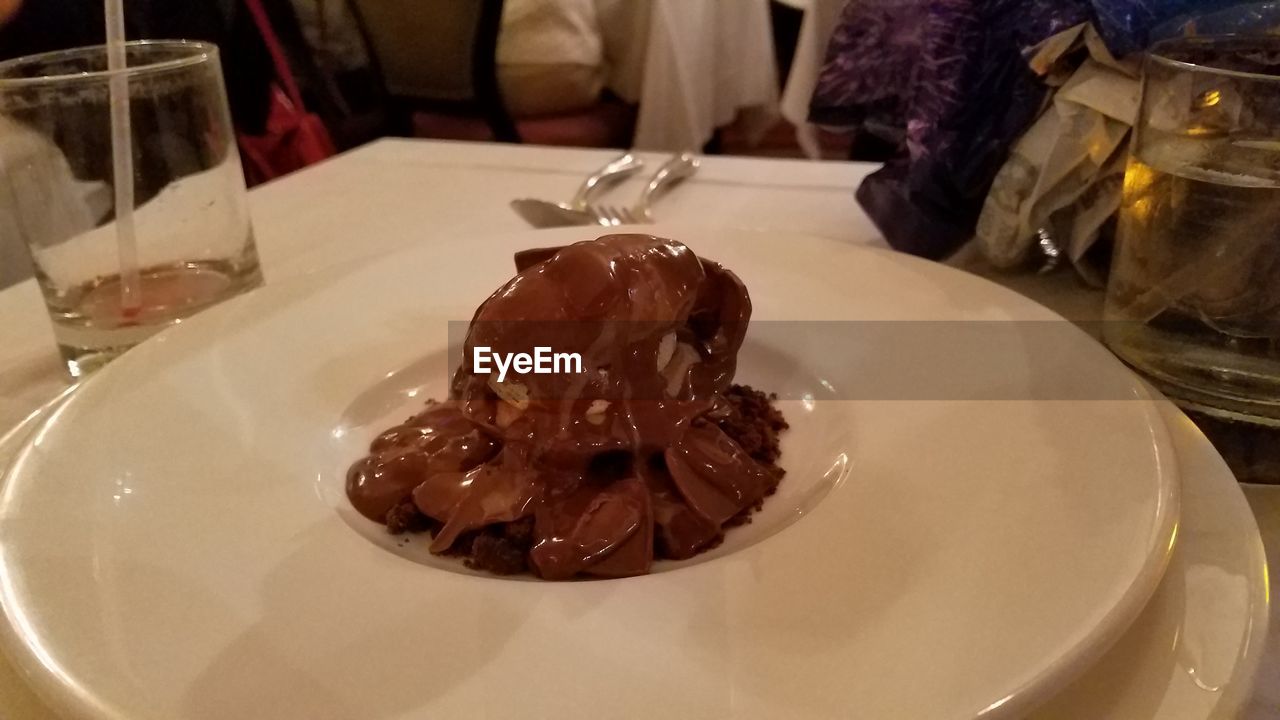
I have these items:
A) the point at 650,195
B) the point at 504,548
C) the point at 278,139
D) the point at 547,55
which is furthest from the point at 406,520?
the point at 547,55

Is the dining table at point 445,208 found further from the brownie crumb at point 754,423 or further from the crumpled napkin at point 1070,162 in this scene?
the brownie crumb at point 754,423

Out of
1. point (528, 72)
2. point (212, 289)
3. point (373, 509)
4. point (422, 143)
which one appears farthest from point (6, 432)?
point (528, 72)

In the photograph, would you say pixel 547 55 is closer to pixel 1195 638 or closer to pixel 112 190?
pixel 112 190

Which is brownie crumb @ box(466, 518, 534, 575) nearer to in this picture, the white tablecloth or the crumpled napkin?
the crumpled napkin

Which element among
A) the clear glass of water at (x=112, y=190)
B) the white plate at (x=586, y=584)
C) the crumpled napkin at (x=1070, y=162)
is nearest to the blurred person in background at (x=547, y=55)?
the clear glass of water at (x=112, y=190)

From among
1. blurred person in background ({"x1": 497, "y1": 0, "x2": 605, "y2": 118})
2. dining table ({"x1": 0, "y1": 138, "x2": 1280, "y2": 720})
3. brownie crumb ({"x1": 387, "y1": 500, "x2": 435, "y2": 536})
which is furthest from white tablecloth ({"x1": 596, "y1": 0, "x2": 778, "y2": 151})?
brownie crumb ({"x1": 387, "y1": 500, "x2": 435, "y2": 536})
